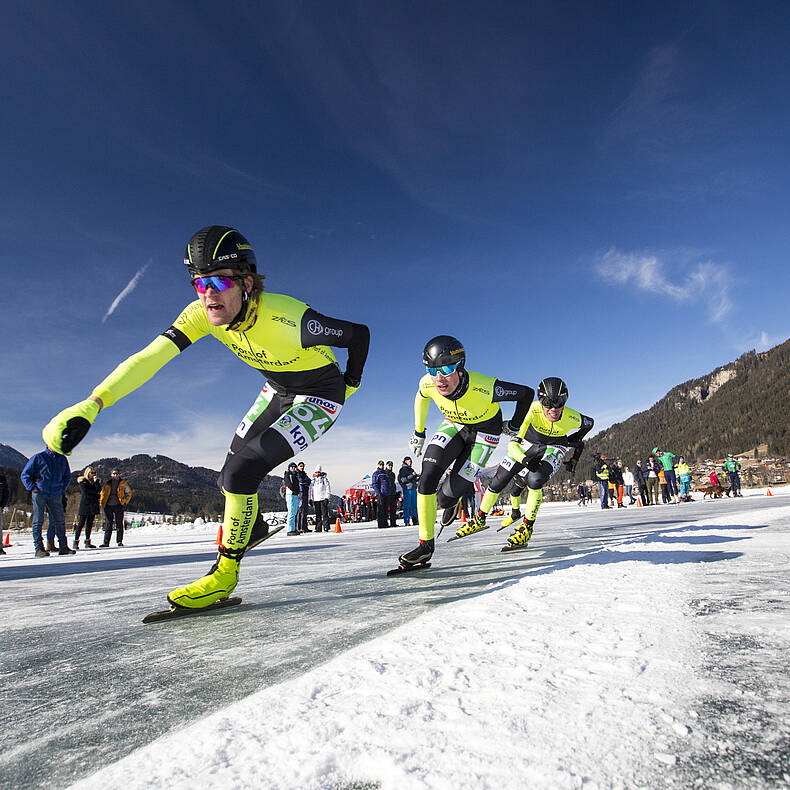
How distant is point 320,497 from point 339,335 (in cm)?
1336

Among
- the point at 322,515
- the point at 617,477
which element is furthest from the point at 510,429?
the point at 617,477

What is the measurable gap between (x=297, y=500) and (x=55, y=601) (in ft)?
33.4

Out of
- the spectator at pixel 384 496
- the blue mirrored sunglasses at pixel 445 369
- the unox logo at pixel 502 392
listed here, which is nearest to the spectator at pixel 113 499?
the spectator at pixel 384 496

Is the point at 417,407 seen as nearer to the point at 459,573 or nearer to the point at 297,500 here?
the point at 459,573

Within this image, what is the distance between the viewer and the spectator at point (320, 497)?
15.6 meters

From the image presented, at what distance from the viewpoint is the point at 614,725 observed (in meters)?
0.91

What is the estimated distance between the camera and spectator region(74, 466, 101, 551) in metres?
10.4

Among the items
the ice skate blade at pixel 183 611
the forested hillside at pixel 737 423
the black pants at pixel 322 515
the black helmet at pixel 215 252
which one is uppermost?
the forested hillside at pixel 737 423

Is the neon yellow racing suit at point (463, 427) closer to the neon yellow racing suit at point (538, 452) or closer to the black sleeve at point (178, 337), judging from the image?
the neon yellow racing suit at point (538, 452)

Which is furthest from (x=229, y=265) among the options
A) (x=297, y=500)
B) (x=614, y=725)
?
(x=297, y=500)

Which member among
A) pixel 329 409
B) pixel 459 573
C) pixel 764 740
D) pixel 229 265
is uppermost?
pixel 229 265

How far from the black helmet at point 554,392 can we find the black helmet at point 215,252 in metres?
5.07

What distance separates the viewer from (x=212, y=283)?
2898 millimetres

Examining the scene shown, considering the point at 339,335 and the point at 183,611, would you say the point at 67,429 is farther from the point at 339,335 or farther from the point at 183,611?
the point at 339,335
